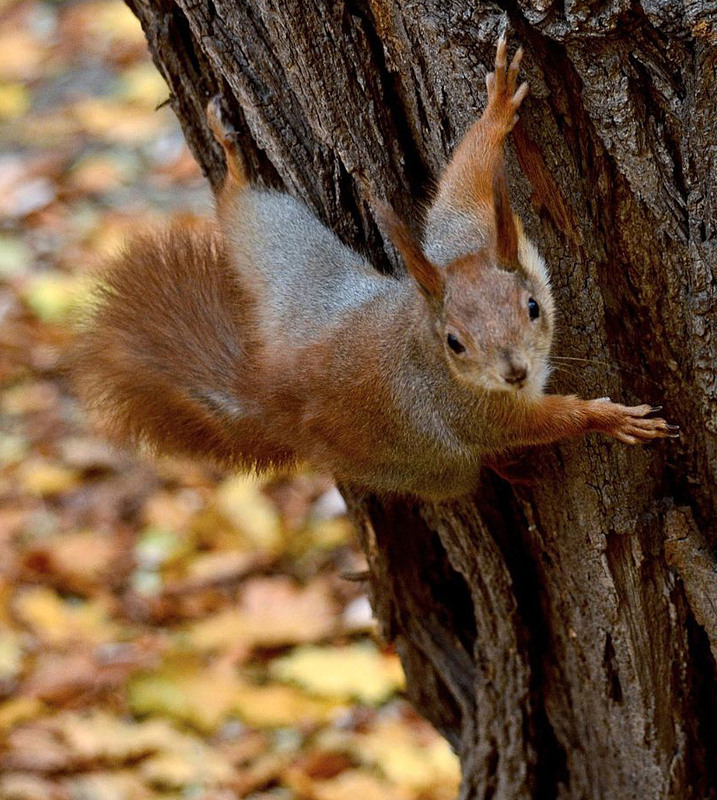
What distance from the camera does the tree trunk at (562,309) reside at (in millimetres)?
1484

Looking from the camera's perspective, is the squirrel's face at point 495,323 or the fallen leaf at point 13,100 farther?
the fallen leaf at point 13,100

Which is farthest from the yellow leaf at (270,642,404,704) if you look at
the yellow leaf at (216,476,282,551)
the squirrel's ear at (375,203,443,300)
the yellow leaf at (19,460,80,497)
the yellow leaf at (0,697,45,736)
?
the squirrel's ear at (375,203,443,300)

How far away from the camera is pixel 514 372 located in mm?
1521

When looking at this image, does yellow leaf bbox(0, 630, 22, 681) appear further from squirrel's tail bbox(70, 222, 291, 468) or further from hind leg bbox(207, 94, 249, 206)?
hind leg bbox(207, 94, 249, 206)

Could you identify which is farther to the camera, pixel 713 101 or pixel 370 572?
pixel 370 572

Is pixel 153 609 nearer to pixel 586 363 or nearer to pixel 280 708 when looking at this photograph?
pixel 280 708

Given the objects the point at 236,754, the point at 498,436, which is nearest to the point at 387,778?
the point at 236,754

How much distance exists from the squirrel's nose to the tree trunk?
0.60 ft

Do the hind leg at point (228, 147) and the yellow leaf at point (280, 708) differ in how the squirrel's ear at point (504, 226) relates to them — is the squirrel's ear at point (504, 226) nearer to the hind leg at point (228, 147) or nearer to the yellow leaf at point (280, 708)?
the hind leg at point (228, 147)

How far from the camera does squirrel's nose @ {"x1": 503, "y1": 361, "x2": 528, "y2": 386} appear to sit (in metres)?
1.52

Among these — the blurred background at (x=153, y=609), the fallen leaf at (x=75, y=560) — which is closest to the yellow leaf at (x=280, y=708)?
the blurred background at (x=153, y=609)

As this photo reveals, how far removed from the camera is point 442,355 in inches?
67.4

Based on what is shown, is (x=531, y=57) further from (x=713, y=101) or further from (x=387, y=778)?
(x=387, y=778)

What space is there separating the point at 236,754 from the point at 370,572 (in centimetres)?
87
